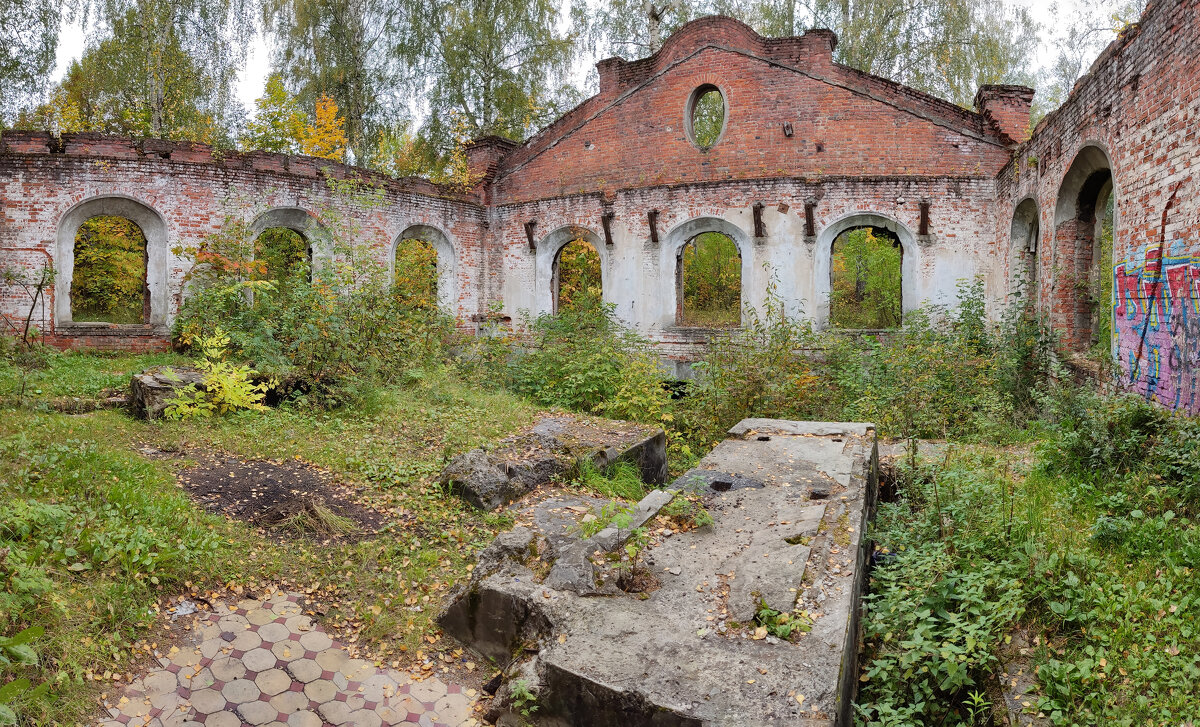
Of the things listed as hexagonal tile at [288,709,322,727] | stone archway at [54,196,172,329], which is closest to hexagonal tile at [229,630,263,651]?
hexagonal tile at [288,709,322,727]

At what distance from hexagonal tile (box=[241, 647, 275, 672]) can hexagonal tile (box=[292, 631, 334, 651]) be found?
7.4 inches

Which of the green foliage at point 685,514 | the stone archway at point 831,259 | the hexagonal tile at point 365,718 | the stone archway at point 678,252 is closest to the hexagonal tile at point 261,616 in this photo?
the hexagonal tile at point 365,718

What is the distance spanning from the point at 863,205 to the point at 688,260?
839cm

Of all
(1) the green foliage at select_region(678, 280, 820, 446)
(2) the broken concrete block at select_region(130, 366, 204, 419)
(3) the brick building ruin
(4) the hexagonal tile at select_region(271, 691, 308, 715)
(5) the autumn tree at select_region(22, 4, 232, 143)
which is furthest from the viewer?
(5) the autumn tree at select_region(22, 4, 232, 143)

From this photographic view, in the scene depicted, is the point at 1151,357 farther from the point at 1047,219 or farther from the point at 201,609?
the point at 201,609

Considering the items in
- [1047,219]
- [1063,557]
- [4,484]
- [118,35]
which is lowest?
[1063,557]

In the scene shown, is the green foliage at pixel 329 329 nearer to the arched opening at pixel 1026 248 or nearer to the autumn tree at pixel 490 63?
the arched opening at pixel 1026 248

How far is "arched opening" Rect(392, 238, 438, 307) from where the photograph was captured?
1136cm

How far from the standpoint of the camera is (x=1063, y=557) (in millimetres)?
4113

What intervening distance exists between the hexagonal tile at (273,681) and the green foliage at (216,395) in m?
4.42

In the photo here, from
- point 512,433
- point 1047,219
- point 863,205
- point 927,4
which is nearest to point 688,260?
point 863,205

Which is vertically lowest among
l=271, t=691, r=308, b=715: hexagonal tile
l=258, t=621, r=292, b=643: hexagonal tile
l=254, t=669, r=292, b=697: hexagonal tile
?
l=271, t=691, r=308, b=715: hexagonal tile

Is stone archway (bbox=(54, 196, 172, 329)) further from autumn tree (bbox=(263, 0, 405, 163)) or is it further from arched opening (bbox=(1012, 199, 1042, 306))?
arched opening (bbox=(1012, 199, 1042, 306))

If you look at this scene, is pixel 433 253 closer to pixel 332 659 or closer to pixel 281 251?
pixel 281 251
